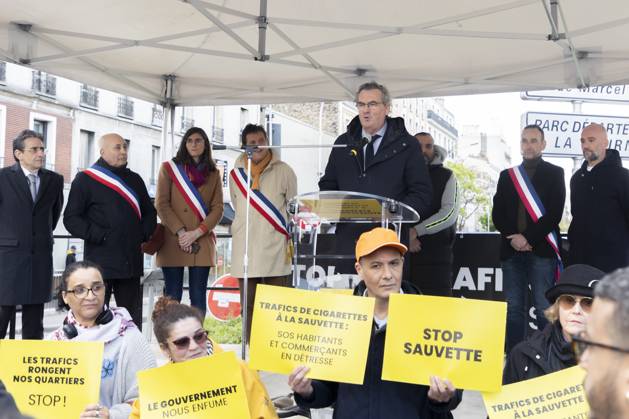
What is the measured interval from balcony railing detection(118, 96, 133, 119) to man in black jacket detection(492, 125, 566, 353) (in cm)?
3478

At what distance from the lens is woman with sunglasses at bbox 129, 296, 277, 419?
351cm

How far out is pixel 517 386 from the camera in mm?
3072

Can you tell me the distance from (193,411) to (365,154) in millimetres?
2220

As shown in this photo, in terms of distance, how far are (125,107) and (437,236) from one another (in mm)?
→ 34952

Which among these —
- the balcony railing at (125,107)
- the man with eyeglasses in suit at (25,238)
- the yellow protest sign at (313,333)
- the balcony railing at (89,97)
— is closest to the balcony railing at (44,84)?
the balcony railing at (89,97)

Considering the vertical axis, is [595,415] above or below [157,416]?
above

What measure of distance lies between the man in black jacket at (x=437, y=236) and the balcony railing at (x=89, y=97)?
107 feet

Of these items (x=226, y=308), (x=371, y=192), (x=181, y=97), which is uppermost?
(x=181, y=97)

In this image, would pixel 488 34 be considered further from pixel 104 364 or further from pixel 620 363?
pixel 620 363

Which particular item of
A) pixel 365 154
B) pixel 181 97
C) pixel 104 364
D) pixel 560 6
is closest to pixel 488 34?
pixel 560 6

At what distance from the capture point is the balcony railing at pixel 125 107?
130ft

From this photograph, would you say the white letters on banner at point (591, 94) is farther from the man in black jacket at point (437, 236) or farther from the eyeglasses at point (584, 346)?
the eyeglasses at point (584, 346)

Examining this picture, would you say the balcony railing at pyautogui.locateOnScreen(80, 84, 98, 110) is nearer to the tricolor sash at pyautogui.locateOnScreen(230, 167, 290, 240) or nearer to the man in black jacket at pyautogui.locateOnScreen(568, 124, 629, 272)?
the tricolor sash at pyautogui.locateOnScreen(230, 167, 290, 240)

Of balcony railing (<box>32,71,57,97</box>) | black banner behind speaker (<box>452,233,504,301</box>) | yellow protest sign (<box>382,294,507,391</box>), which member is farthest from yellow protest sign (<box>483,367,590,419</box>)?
balcony railing (<box>32,71,57,97</box>)
